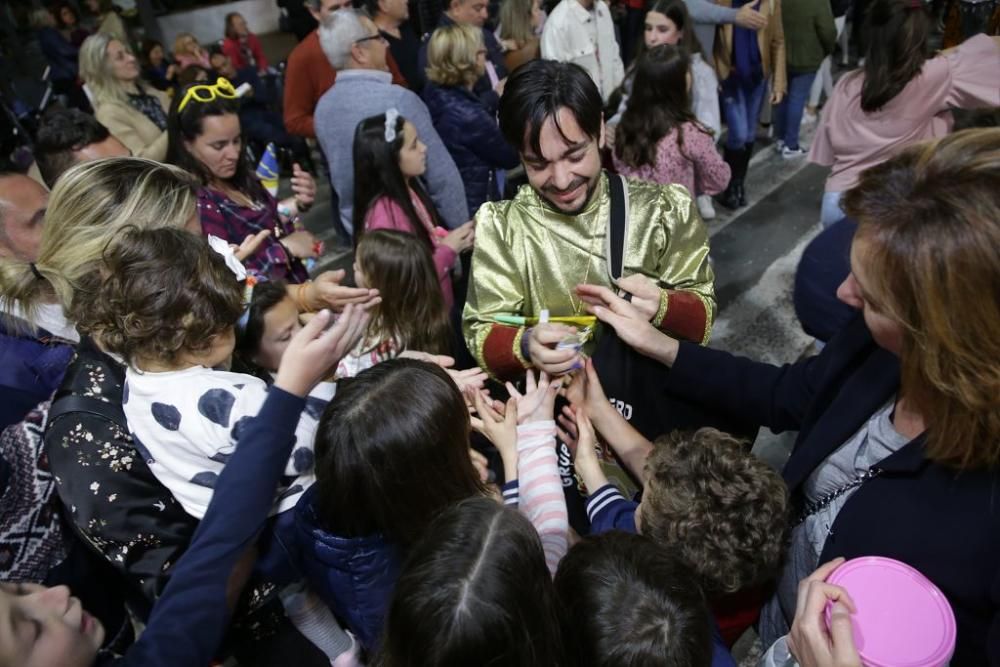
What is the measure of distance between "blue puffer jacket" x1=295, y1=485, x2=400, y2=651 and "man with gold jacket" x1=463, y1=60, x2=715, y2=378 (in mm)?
668

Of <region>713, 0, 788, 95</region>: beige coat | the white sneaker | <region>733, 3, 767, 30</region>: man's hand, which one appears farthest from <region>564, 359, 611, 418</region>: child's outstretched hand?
A: <region>713, 0, 788, 95</region>: beige coat

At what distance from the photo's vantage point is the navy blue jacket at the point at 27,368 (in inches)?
66.4

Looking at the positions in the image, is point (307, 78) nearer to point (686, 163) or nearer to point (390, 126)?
point (390, 126)

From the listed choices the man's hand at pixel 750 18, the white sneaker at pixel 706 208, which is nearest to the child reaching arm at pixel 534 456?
the white sneaker at pixel 706 208

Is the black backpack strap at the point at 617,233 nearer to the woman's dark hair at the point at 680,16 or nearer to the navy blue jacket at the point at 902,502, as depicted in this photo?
the navy blue jacket at the point at 902,502

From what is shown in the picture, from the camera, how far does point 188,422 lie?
136cm

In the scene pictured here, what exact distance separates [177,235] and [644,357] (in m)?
1.27

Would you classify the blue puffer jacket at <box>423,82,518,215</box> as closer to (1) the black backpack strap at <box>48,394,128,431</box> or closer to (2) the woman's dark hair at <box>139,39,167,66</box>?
(1) the black backpack strap at <box>48,394,128,431</box>

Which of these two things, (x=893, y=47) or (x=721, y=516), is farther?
(x=893, y=47)

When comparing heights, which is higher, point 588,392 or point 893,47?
point 893,47

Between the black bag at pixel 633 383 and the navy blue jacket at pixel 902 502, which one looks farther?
the black bag at pixel 633 383

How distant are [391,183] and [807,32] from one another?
13.8 ft

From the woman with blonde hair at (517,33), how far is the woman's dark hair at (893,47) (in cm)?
286

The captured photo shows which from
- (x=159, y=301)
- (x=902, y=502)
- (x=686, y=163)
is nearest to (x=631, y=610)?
(x=902, y=502)
